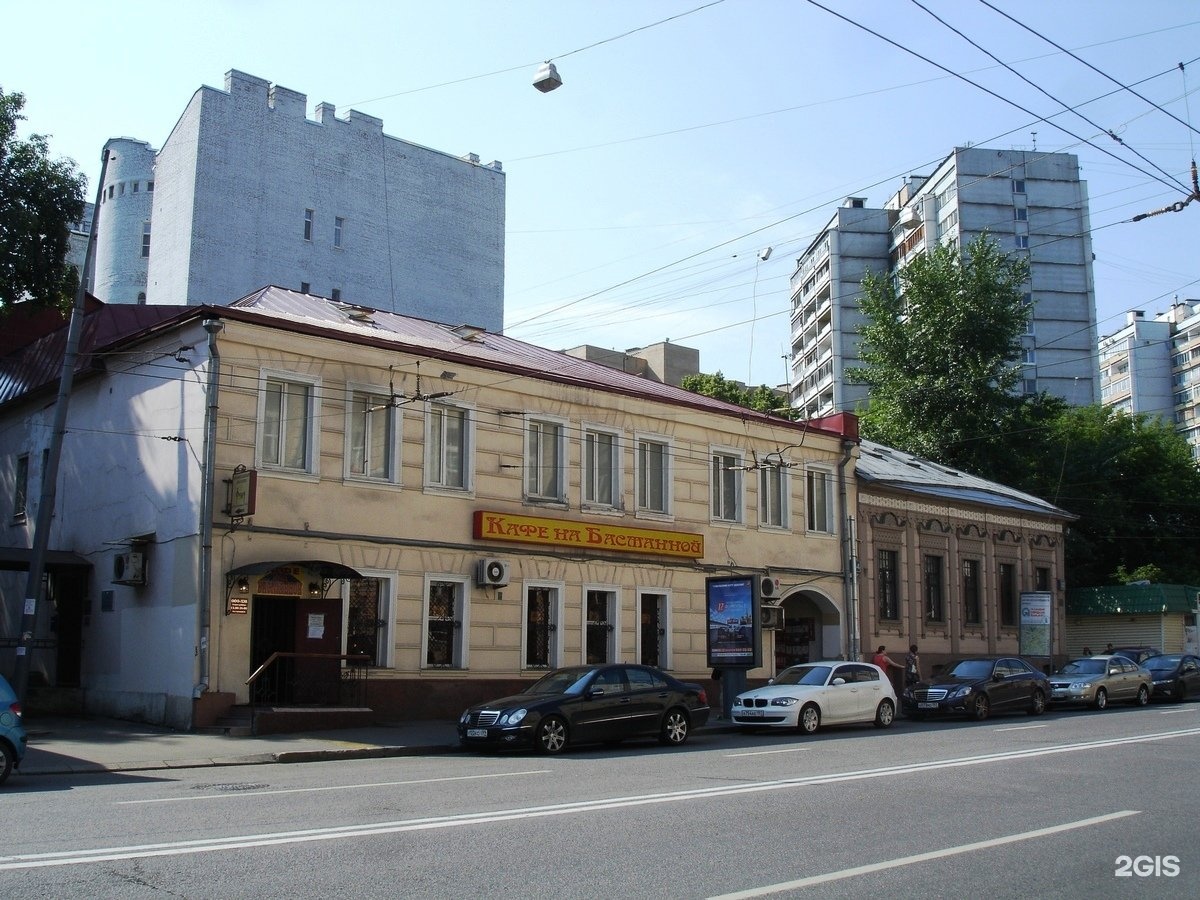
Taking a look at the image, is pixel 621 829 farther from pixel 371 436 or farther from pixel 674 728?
pixel 371 436

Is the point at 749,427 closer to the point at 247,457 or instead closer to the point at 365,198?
the point at 247,457

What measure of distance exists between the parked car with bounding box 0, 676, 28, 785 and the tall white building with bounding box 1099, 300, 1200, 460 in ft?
392

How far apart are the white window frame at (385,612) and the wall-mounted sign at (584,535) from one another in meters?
2.21

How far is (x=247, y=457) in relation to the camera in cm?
2064

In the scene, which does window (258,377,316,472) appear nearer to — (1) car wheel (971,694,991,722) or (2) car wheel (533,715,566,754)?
(2) car wheel (533,715,566,754)

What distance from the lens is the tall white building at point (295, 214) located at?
4606cm

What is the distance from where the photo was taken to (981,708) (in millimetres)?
25312

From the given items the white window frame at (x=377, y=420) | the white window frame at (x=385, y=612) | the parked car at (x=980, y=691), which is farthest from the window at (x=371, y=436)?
the parked car at (x=980, y=691)

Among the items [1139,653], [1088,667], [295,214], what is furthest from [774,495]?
[295,214]

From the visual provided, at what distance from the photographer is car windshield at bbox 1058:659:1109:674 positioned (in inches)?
1151

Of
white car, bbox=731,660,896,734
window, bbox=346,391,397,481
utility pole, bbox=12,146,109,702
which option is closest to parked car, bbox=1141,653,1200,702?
white car, bbox=731,660,896,734

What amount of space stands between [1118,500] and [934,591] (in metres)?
21.5

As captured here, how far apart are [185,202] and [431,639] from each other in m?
29.7

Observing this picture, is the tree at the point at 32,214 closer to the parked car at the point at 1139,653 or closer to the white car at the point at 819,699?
the white car at the point at 819,699
